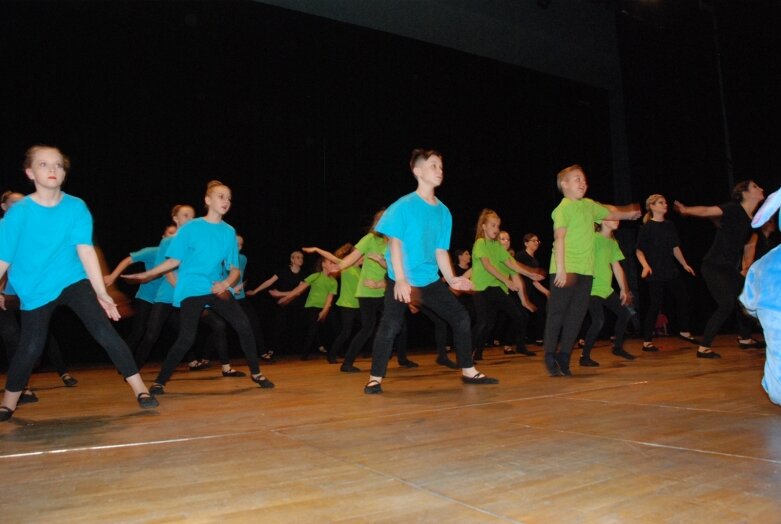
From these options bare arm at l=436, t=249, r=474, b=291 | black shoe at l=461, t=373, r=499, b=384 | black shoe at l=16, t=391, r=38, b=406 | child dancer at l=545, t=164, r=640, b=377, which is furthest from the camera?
child dancer at l=545, t=164, r=640, b=377

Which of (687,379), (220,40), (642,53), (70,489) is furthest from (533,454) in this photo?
(642,53)

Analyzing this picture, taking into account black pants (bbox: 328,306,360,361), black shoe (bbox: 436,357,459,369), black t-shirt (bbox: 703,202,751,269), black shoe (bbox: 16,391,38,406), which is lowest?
black shoe (bbox: 436,357,459,369)

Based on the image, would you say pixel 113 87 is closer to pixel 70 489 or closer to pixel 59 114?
pixel 59 114

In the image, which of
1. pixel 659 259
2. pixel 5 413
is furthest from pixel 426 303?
pixel 659 259

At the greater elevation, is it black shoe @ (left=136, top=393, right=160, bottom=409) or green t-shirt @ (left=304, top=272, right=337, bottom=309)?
green t-shirt @ (left=304, top=272, right=337, bottom=309)

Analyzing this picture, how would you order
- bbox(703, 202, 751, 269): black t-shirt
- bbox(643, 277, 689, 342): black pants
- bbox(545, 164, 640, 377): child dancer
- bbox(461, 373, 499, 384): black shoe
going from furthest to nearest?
bbox(643, 277, 689, 342): black pants → bbox(703, 202, 751, 269): black t-shirt → bbox(545, 164, 640, 377): child dancer → bbox(461, 373, 499, 384): black shoe

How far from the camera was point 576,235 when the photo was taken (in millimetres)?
4988

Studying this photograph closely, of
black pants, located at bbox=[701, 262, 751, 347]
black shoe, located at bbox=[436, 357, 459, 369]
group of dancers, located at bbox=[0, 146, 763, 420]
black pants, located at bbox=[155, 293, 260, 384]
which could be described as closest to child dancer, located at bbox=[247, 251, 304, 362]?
group of dancers, located at bbox=[0, 146, 763, 420]

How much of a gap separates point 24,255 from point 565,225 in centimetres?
377

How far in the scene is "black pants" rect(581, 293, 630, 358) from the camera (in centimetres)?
623

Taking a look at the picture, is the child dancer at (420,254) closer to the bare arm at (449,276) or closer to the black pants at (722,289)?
the bare arm at (449,276)

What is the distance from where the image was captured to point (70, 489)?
198 centimetres

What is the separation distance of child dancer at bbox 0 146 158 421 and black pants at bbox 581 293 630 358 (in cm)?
443

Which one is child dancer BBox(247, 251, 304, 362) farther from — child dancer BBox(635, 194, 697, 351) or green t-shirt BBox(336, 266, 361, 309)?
child dancer BBox(635, 194, 697, 351)
